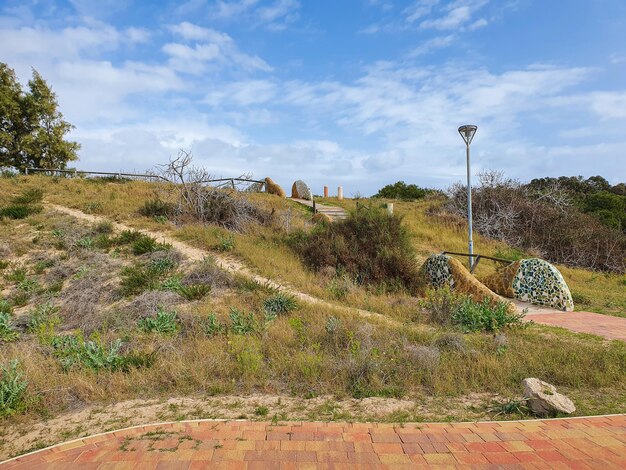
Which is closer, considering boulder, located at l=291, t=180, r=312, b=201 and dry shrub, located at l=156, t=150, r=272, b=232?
dry shrub, located at l=156, t=150, r=272, b=232

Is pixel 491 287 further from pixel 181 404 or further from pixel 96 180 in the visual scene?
pixel 96 180

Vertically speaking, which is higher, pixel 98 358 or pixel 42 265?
pixel 42 265

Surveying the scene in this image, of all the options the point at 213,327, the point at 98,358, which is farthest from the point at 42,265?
the point at 98,358

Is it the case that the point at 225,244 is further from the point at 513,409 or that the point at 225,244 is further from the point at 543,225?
the point at 543,225

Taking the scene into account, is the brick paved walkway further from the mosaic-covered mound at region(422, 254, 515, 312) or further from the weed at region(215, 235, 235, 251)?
the weed at region(215, 235, 235, 251)

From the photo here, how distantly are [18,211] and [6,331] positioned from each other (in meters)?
9.43

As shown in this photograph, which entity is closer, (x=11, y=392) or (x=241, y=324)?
(x=11, y=392)

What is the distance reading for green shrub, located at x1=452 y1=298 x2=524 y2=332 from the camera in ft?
20.8

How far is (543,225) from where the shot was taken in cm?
1856

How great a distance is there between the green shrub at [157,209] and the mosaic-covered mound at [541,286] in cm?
1092

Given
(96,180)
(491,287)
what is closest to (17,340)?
(491,287)

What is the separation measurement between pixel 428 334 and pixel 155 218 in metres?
10.9

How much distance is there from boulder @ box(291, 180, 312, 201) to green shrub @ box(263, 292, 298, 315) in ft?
56.4

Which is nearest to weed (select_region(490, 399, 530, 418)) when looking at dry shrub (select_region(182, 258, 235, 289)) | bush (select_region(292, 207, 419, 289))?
bush (select_region(292, 207, 419, 289))
